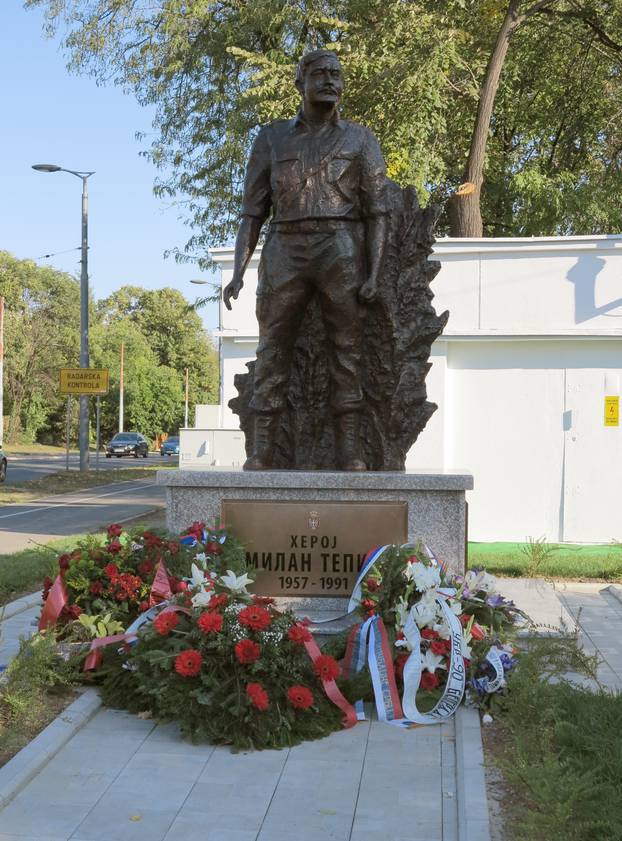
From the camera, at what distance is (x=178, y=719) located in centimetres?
489

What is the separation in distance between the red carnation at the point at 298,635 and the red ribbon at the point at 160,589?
3.06ft

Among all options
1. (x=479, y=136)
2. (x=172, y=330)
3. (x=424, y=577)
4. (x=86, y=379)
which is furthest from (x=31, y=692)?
(x=172, y=330)

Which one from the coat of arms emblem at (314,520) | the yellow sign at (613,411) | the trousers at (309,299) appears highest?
the trousers at (309,299)

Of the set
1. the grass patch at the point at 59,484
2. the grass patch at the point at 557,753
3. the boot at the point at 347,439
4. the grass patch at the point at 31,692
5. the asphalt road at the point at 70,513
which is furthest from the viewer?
the grass patch at the point at 59,484

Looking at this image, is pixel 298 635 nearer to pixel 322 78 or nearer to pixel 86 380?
pixel 322 78

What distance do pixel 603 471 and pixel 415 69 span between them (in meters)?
8.10

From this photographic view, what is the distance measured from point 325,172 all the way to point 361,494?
211 centimetres

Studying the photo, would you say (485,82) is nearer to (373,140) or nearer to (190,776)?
(373,140)

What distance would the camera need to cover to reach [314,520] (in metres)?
6.34

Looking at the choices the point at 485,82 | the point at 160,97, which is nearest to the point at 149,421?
the point at 160,97

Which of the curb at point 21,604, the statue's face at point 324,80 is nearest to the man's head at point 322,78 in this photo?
the statue's face at point 324,80

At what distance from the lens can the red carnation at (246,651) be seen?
15.4 ft

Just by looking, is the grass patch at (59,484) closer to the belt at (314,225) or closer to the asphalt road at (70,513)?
the asphalt road at (70,513)

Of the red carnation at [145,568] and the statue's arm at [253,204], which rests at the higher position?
the statue's arm at [253,204]
